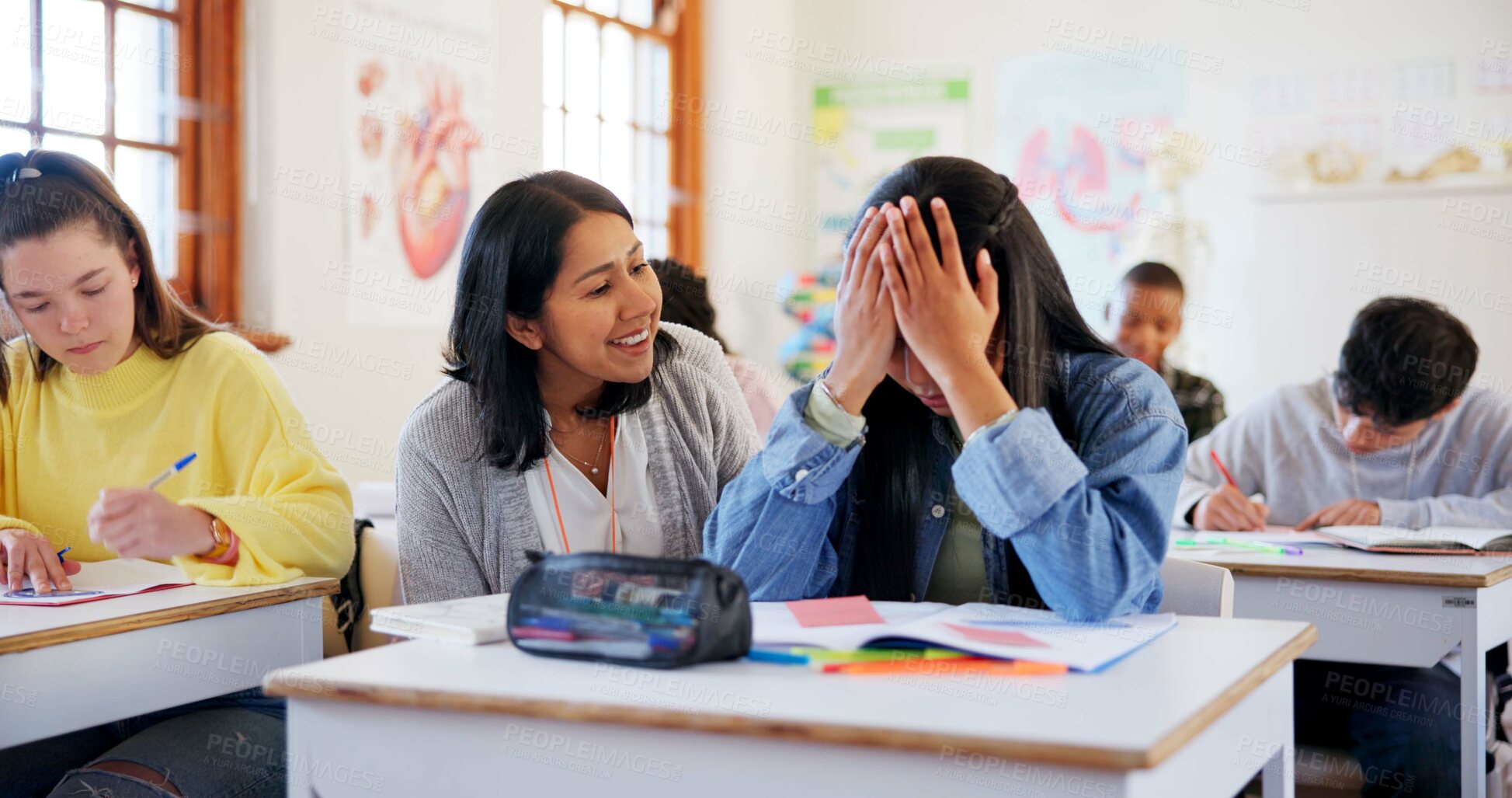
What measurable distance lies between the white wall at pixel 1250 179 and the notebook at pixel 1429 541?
3272mm

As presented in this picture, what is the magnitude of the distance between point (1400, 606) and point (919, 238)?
118cm

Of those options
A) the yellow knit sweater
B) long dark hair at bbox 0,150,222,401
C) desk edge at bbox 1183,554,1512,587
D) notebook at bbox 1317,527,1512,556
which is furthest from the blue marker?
notebook at bbox 1317,527,1512,556

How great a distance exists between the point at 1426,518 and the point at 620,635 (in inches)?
85.3

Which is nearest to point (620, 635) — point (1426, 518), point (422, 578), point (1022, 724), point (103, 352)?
point (1022, 724)

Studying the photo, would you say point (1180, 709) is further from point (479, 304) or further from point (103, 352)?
point (103, 352)

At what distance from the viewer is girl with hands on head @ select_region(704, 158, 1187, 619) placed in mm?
Result: 1367

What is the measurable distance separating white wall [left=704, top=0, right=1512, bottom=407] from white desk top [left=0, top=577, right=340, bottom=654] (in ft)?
15.7

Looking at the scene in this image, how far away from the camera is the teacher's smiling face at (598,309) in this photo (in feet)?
6.05

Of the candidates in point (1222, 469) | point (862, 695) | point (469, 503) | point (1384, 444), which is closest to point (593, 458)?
point (469, 503)

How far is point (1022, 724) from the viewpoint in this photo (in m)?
0.96

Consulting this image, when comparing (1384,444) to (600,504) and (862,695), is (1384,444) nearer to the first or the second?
(600,504)

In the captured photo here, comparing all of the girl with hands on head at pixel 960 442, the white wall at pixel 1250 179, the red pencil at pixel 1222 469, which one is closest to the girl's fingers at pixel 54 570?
the girl with hands on head at pixel 960 442

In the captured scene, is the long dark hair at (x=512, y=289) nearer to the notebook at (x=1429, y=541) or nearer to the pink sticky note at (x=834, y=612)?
the pink sticky note at (x=834, y=612)

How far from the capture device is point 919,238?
1452 mm
